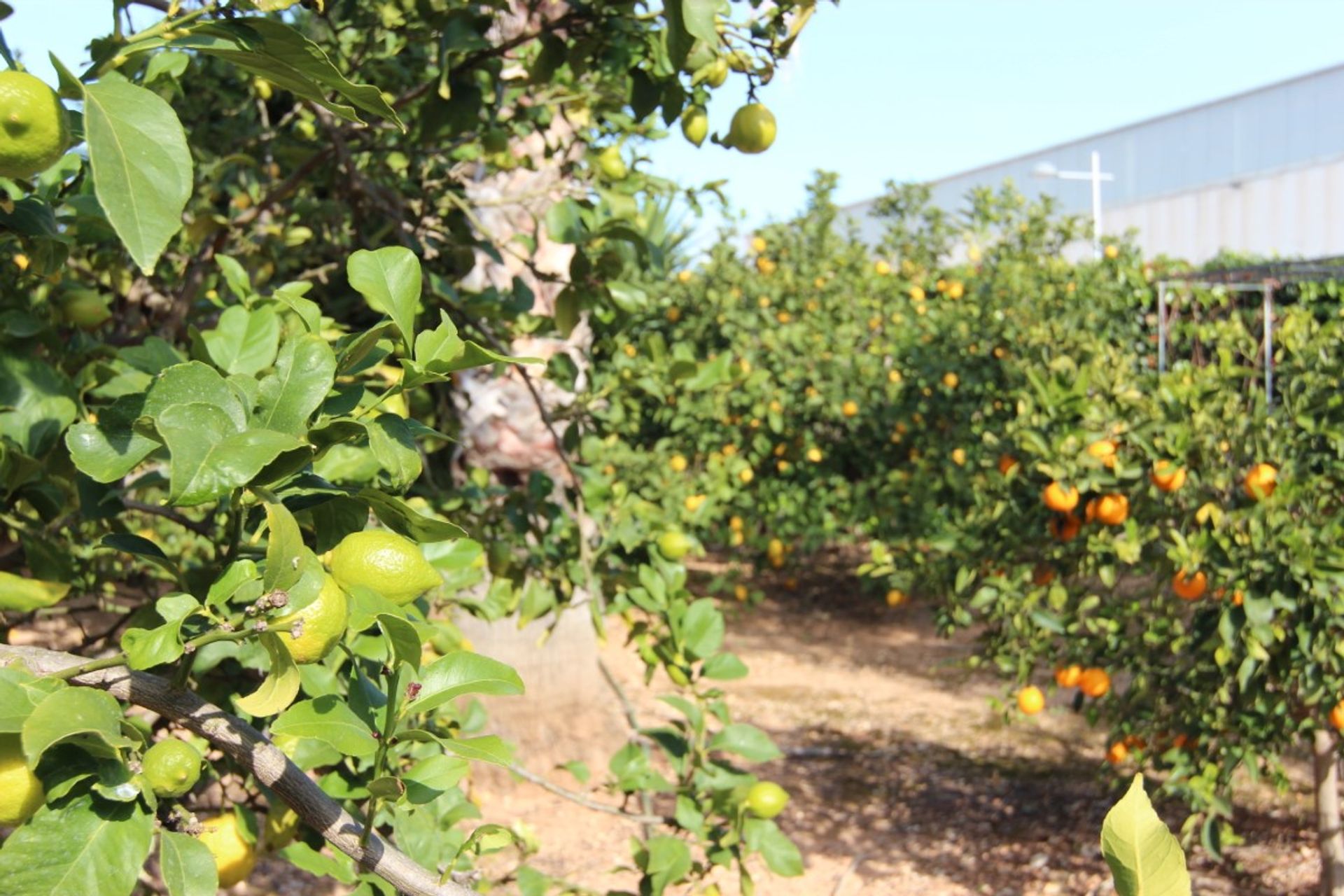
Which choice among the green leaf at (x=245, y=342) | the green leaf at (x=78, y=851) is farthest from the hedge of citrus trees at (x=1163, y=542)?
the green leaf at (x=78, y=851)

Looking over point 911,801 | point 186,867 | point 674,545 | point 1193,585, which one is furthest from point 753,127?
point 911,801

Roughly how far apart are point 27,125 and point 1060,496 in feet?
9.02

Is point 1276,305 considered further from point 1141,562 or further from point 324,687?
point 324,687

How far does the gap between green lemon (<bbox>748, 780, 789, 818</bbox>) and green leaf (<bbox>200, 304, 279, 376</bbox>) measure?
87 centimetres

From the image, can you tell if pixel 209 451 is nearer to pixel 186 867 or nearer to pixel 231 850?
pixel 186 867

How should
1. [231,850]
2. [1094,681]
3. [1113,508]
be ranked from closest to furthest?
[231,850] → [1113,508] → [1094,681]

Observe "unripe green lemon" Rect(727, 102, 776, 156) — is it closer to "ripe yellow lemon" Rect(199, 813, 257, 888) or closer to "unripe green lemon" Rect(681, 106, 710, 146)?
"unripe green lemon" Rect(681, 106, 710, 146)

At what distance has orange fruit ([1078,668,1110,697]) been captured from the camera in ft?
10.8

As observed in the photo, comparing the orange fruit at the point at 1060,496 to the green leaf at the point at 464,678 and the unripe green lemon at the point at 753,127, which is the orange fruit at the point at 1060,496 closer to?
the unripe green lemon at the point at 753,127

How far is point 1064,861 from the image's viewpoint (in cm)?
389

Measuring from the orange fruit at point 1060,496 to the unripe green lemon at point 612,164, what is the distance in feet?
4.69

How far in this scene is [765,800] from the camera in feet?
Answer: 5.32

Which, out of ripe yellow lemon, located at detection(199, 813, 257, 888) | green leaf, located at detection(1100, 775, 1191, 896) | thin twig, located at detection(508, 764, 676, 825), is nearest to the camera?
green leaf, located at detection(1100, 775, 1191, 896)

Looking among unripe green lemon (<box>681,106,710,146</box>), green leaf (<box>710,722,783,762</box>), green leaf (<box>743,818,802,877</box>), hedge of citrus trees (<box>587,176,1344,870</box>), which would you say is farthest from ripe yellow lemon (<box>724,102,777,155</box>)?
green leaf (<box>743,818,802,877</box>)
